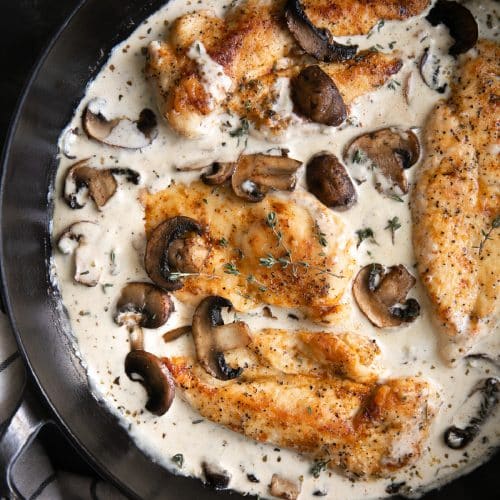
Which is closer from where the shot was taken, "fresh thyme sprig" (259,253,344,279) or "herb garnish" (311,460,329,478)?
"fresh thyme sprig" (259,253,344,279)

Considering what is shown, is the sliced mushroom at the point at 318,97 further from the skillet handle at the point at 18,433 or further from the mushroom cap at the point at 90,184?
the skillet handle at the point at 18,433

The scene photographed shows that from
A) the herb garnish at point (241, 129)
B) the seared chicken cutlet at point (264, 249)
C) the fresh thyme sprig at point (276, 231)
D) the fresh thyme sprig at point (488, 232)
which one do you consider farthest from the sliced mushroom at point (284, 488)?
the herb garnish at point (241, 129)

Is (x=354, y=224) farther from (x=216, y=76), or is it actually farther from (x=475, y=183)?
(x=216, y=76)

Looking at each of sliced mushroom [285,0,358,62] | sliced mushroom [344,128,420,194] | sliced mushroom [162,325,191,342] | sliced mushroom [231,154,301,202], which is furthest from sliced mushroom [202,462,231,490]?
sliced mushroom [285,0,358,62]

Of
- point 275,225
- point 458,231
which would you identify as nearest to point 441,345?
point 458,231

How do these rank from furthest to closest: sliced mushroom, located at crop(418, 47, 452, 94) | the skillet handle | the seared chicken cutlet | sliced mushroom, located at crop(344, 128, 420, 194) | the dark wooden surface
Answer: the dark wooden surface → sliced mushroom, located at crop(418, 47, 452, 94) → sliced mushroom, located at crop(344, 128, 420, 194) → the seared chicken cutlet → the skillet handle

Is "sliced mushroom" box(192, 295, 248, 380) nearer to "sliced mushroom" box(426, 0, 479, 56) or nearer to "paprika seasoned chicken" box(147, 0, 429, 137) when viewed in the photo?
"paprika seasoned chicken" box(147, 0, 429, 137)

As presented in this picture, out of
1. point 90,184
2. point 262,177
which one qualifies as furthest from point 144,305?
point 262,177

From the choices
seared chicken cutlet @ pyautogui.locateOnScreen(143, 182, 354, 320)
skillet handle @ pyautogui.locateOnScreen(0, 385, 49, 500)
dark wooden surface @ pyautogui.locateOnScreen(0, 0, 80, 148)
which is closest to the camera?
skillet handle @ pyautogui.locateOnScreen(0, 385, 49, 500)
